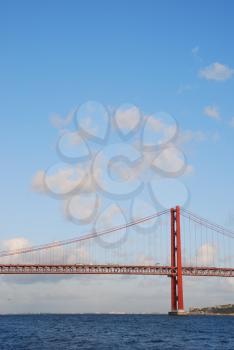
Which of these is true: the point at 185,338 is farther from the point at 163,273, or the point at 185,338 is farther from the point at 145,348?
the point at 163,273

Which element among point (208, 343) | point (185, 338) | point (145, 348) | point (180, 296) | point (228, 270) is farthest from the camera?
point (228, 270)

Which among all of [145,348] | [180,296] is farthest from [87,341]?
[180,296]

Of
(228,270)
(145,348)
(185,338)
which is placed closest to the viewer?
(145,348)

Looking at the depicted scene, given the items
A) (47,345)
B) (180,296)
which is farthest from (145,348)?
(180,296)

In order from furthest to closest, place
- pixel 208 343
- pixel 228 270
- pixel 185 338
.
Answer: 1. pixel 228 270
2. pixel 185 338
3. pixel 208 343

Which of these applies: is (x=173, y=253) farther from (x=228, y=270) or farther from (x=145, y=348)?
(x=145, y=348)

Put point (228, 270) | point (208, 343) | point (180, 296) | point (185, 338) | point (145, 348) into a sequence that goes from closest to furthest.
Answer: point (145, 348) < point (208, 343) < point (185, 338) < point (180, 296) < point (228, 270)

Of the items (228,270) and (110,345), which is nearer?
(110,345)

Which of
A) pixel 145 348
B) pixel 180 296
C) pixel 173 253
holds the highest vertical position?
pixel 173 253

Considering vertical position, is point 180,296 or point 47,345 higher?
point 180,296
